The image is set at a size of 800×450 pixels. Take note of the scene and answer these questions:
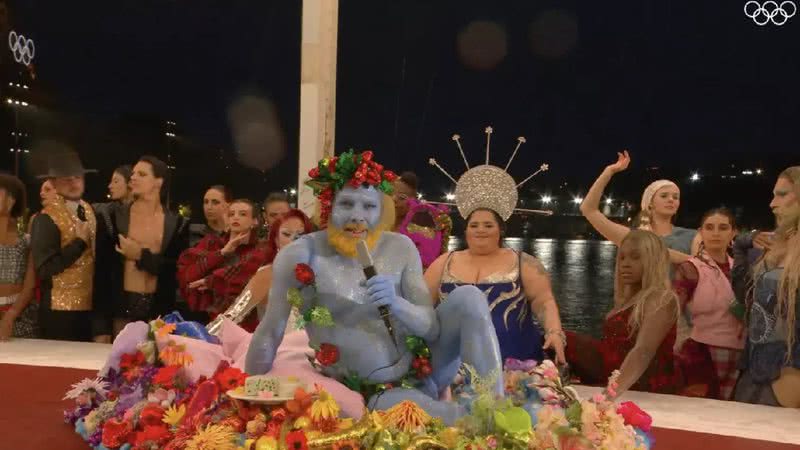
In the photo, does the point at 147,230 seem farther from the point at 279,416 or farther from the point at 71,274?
the point at 279,416

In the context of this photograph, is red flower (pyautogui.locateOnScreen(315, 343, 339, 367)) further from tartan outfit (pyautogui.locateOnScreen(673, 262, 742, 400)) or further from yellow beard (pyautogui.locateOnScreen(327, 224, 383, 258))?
tartan outfit (pyautogui.locateOnScreen(673, 262, 742, 400))

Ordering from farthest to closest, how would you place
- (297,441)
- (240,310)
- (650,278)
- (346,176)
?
1. (650,278)
2. (240,310)
3. (346,176)
4. (297,441)

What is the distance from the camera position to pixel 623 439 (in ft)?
7.89

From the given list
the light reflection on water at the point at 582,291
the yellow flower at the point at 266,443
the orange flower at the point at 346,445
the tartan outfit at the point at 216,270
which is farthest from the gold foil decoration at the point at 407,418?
the light reflection on water at the point at 582,291

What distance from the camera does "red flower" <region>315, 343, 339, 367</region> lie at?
8.70 feet

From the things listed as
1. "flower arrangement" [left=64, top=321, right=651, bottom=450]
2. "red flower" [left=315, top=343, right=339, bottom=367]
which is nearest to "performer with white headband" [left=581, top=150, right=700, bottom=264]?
"flower arrangement" [left=64, top=321, right=651, bottom=450]

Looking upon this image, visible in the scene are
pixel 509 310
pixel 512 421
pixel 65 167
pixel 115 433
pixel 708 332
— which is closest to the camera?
pixel 512 421

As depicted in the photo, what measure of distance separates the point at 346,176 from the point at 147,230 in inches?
93.5

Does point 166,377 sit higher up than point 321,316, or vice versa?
point 321,316

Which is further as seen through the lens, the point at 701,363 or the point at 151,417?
the point at 701,363

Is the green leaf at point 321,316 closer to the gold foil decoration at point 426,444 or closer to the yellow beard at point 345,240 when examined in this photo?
the yellow beard at point 345,240

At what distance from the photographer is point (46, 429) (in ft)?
10.0

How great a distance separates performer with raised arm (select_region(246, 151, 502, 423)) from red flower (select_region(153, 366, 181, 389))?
0.41 meters

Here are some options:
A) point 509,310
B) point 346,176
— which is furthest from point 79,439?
point 509,310
